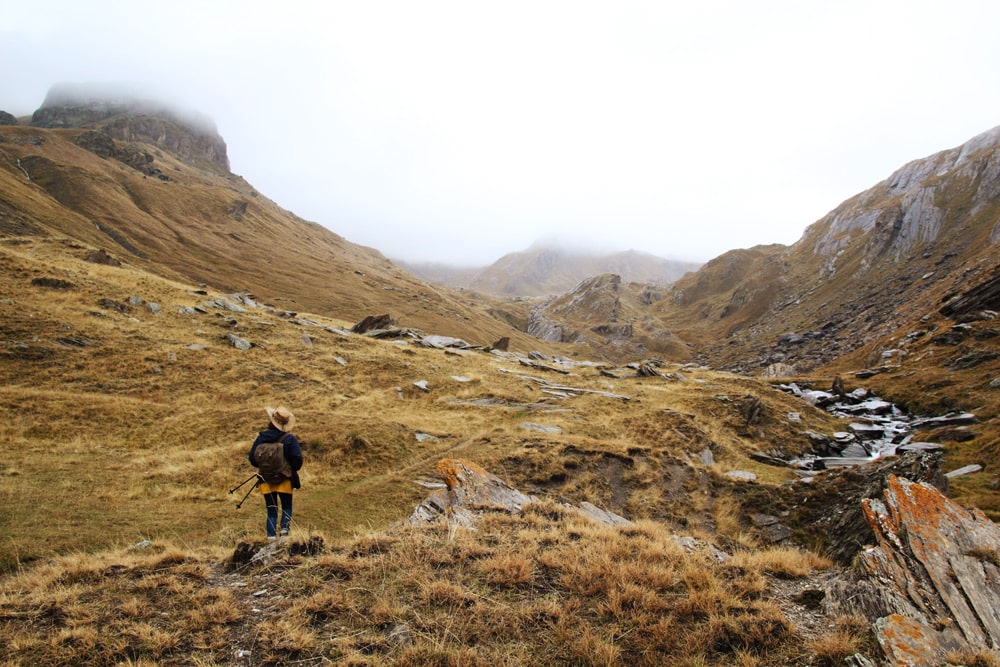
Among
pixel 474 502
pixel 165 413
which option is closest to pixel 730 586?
pixel 474 502

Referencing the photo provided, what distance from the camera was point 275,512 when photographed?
34.4 ft

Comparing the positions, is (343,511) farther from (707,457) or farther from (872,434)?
(872,434)

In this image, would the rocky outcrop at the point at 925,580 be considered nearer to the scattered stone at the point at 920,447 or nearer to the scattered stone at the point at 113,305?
the scattered stone at the point at 920,447

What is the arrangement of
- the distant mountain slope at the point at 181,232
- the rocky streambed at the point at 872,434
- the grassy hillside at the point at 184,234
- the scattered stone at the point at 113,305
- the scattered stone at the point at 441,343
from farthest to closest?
1. the distant mountain slope at the point at 181,232
2. the grassy hillside at the point at 184,234
3. the scattered stone at the point at 441,343
4. the scattered stone at the point at 113,305
5. the rocky streambed at the point at 872,434

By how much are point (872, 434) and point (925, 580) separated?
28735mm

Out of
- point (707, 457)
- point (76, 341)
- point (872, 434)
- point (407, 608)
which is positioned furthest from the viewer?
point (872, 434)

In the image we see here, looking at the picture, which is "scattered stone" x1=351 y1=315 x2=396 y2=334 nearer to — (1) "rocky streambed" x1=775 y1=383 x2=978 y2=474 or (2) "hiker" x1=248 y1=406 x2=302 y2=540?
(2) "hiker" x1=248 y1=406 x2=302 y2=540

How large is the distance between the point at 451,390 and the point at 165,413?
1670 cm

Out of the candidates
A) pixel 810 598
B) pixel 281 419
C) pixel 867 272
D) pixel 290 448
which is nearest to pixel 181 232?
pixel 281 419

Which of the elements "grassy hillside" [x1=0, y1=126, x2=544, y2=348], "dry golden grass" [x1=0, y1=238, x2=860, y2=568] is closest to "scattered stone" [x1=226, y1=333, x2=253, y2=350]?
"dry golden grass" [x1=0, y1=238, x2=860, y2=568]

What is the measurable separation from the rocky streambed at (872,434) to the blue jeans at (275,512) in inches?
945

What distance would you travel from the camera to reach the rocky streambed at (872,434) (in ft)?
80.0

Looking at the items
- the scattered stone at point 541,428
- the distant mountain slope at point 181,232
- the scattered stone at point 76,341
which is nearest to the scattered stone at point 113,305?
the scattered stone at point 76,341

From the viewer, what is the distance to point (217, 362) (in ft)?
94.2
